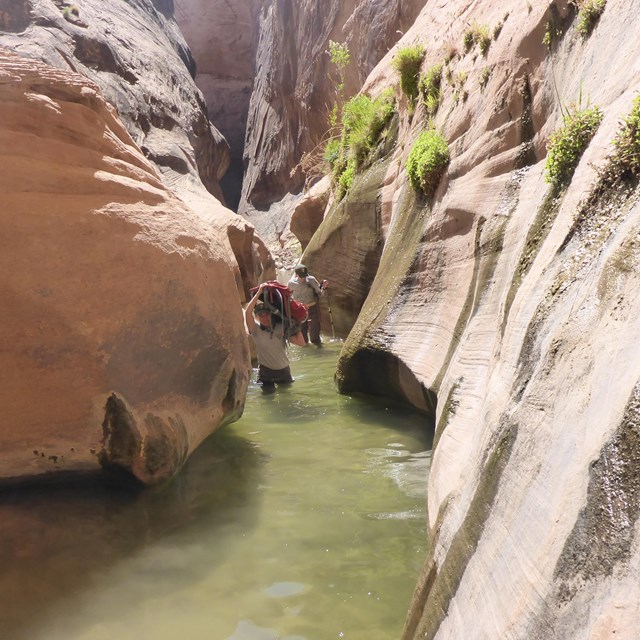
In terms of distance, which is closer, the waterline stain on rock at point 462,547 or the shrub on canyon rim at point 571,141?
the waterline stain on rock at point 462,547

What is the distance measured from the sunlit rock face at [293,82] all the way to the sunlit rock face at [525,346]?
11629 mm

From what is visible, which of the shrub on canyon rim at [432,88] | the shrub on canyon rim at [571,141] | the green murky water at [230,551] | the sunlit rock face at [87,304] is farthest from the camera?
the shrub on canyon rim at [432,88]

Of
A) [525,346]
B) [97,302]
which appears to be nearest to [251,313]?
[97,302]

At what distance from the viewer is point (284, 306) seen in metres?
7.31

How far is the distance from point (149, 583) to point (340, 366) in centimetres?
420

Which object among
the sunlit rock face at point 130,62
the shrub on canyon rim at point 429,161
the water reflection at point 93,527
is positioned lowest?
the water reflection at point 93,527

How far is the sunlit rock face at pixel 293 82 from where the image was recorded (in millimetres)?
17328

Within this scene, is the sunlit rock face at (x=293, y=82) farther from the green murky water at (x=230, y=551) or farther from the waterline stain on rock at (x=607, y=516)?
the waterline stain on rock at (x=607, y=516)

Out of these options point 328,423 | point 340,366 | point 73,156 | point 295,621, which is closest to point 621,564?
point 295,621

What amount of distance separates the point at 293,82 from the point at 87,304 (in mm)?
26991

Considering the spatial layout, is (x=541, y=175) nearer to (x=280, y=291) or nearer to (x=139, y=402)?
(x=139, y=402)

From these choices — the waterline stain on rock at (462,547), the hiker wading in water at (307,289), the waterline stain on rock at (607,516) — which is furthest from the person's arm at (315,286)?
the waterline stain on rock at (607,516)

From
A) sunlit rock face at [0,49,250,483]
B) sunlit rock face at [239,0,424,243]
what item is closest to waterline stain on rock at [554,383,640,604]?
sunlit rock face at [0,49,250,483]

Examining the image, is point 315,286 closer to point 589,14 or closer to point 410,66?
point 410,66
